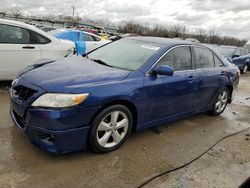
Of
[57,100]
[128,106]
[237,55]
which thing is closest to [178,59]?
[128,106]

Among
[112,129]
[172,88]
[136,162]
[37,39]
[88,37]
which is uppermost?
[37,39]

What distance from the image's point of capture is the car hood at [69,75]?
330cm

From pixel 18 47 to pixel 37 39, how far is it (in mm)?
485

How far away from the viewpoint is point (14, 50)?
607cm

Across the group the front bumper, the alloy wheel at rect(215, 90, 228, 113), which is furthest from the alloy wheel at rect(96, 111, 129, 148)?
the alloy wheel at rect(215, 90, 228, 113)

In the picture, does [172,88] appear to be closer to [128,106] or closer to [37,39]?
[128,106]

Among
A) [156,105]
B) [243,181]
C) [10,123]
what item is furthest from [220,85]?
[10,123]

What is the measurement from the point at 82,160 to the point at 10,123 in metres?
1.56

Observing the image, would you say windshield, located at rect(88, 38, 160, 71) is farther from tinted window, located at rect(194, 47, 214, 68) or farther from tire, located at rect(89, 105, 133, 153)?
tinted window, located at rect(194, 47, 214, 68)

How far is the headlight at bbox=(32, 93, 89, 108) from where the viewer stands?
10.3ft

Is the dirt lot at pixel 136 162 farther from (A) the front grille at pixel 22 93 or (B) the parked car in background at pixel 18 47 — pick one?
(B) the parked car in background at pixel 18 47

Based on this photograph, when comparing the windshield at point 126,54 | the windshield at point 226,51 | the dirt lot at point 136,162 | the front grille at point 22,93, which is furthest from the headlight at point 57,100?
the windshield at point 226,51

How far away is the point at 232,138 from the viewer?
16.0ft

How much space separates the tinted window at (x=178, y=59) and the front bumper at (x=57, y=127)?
1.59m
